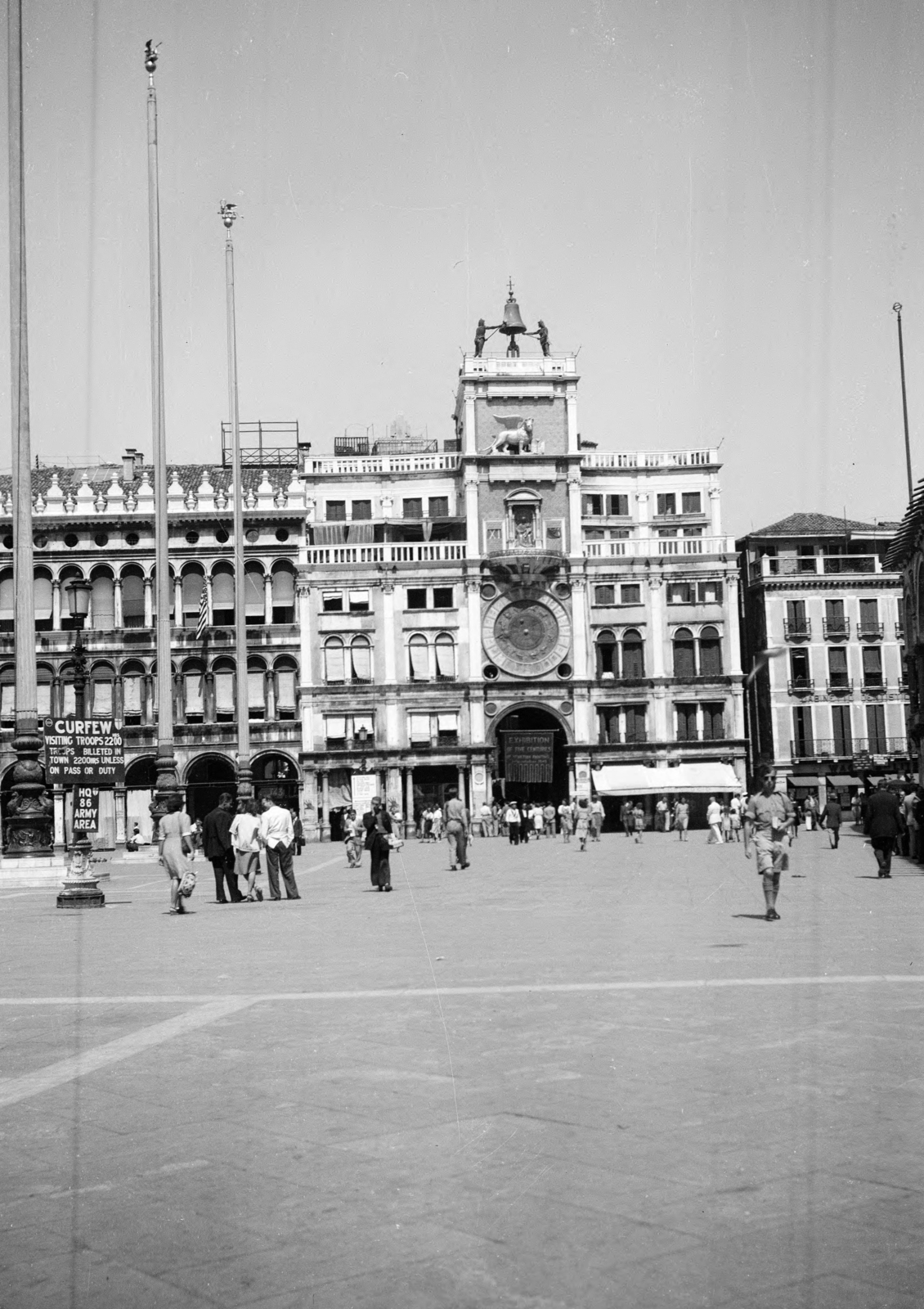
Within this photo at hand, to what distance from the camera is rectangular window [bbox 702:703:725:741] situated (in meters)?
71.4

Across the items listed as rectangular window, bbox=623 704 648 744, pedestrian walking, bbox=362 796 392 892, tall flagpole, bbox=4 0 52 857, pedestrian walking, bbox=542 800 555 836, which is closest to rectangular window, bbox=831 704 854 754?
rectangular window, bbox=623 704 648 744

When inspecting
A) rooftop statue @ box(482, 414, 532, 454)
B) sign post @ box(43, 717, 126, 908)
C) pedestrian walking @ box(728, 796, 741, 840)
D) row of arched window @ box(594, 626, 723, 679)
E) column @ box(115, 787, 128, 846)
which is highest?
rooftop statue @ box(482, 414, 532, 454)

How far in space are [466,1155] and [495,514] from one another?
66.3 meters

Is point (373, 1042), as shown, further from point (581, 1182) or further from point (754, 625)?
point (754, 625)

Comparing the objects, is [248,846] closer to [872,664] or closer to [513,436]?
[513,436]

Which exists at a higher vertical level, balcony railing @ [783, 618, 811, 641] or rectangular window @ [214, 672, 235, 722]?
balcony railing @ [783, 618, 811, 641]

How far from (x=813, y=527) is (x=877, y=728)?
11.2 meters

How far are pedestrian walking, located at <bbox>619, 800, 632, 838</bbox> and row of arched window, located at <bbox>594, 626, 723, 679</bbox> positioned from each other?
242 inches

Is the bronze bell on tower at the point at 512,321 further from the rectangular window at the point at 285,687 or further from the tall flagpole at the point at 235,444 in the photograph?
the tall flagpole at the point at 235,444

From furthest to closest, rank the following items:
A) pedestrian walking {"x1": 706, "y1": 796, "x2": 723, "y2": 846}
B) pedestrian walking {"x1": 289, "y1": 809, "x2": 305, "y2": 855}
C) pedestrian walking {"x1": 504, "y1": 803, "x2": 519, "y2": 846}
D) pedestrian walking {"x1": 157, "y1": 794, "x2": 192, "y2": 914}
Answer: pedestrian walking {"x1": 504, "y1": 803, "x2": 519, "y2": 846} < pedestrian walking {"x1": 706, "y1": 796, "x2": 723, "y2": 846} < pedestrian walking {"x1": 289, "y1": 809, "x2": 305, "y2": 855} < pedestrian walking {"x1": 157, "y1": 794, "x2": 192, "y2": 914}

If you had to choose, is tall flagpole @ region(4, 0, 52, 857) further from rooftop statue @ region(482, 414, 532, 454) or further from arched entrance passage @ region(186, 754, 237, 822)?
rooftop statue @ region(482, 414, 532, 454)

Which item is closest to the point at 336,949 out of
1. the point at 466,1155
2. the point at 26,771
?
the point at 466,1155

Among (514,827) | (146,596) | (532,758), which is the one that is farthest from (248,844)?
(146,596)

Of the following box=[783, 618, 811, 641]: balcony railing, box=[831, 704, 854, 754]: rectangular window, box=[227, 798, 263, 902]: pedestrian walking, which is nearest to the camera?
box=[227, 798, 263, 902]: pedestrian walking
